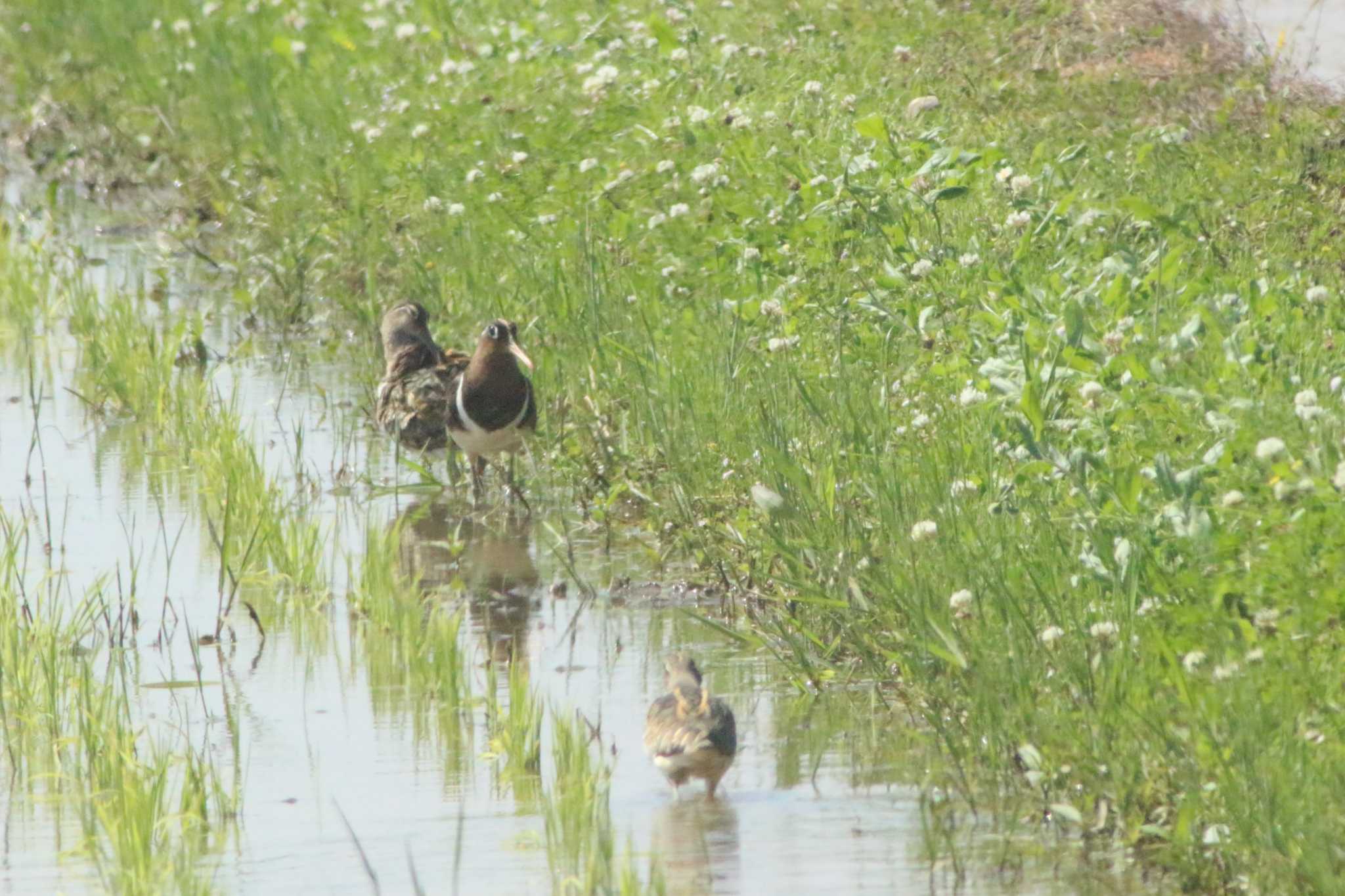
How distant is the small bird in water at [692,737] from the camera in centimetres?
505

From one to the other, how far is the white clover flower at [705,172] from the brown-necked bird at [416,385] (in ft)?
3.94

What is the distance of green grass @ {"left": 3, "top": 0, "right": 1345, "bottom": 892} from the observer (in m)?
4.46

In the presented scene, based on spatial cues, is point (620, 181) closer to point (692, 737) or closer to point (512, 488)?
point (512, 488)

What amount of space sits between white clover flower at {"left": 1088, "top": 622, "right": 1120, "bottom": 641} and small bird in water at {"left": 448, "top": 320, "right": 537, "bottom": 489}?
137 inches

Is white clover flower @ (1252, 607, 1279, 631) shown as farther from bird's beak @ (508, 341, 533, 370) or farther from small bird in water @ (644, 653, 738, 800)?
bird's beak @ (508, 341, 533, 370)

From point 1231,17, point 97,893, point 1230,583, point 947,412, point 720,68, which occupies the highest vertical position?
point 1231,17

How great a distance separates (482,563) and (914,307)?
5.97 ft

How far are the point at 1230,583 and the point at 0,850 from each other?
9.49 feet

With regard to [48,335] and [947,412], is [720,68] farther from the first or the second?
[947,412]

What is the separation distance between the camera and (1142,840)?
4566mm

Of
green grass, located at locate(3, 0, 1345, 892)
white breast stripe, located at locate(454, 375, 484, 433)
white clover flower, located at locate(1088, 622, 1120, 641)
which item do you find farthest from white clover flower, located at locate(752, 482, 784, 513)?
white breast stripe, located at locate(454, 375, 484, 433)

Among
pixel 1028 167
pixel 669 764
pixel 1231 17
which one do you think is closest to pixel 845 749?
pixel 669 764

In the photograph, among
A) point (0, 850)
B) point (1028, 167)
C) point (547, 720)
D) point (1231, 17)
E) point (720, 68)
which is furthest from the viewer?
point (1231, 17)

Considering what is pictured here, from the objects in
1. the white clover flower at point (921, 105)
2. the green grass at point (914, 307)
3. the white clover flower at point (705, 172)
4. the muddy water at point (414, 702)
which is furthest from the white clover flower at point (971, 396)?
the white clover flower at point (921, 105)
